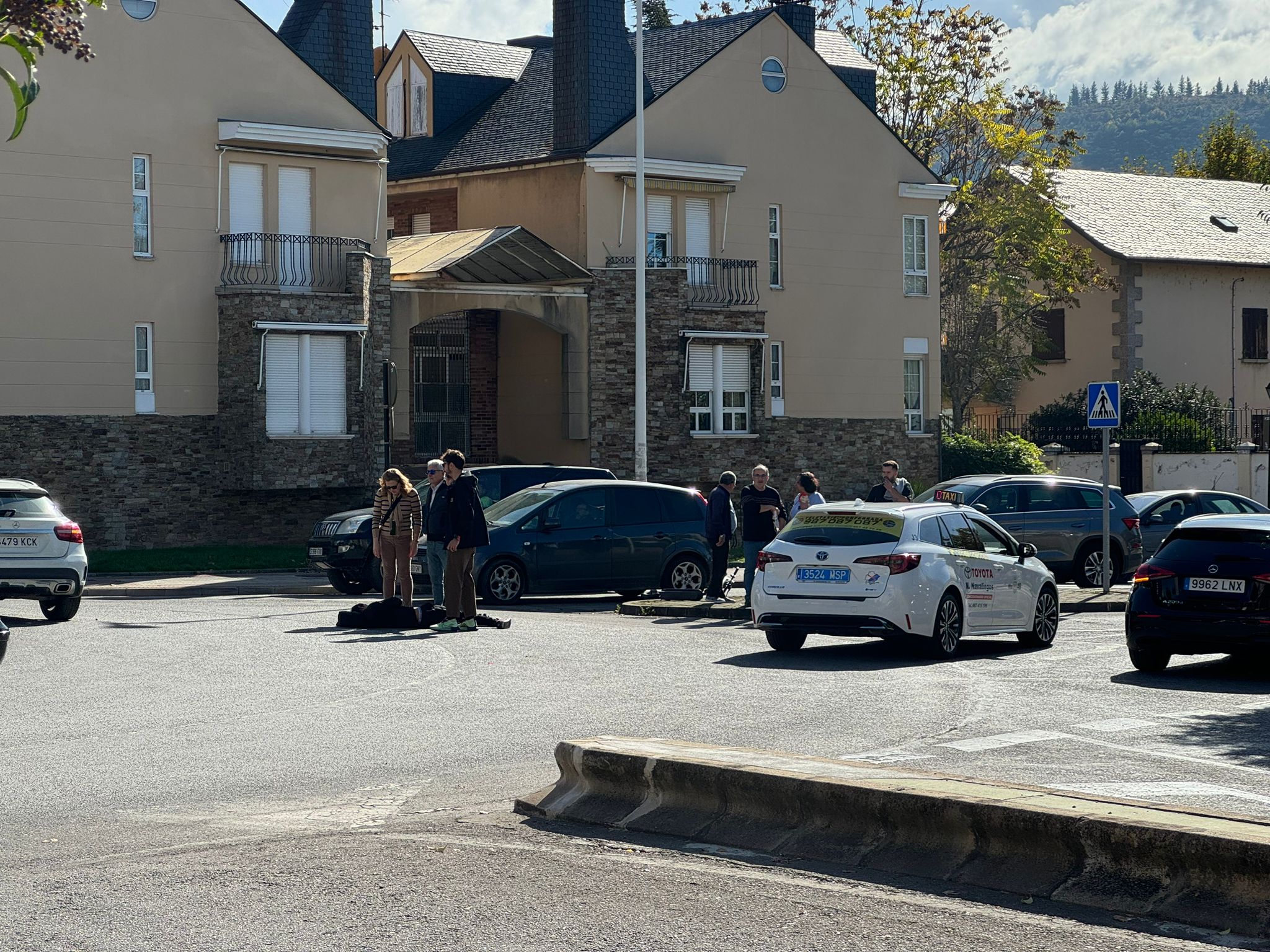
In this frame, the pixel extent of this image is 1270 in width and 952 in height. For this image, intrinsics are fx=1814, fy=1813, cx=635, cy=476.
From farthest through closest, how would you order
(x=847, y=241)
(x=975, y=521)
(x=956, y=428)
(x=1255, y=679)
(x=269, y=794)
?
(x=956, y=428)
(x=847, y=241)
(x=975, y=521)
(x=1255, y=679)
(x=269, y=794)

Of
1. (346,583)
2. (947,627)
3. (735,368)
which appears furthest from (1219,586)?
(735,368)

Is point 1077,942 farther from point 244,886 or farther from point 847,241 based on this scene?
point 847,241

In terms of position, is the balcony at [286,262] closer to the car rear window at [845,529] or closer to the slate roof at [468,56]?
the slate roof at [468,56]

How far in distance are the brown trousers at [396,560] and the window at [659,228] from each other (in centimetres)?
2006

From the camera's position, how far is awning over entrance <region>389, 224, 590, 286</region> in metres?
36.0

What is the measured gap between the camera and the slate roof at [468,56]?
44438 millimetres

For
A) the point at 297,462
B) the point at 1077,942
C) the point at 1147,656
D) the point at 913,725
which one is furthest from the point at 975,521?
the point at 297,462

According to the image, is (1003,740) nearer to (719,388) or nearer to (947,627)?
(947,627)

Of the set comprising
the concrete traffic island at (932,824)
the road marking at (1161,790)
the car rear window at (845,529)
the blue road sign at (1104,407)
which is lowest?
the road marking at (1161,790)

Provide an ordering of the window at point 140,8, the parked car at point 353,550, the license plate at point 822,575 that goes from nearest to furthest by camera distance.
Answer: the license plate at point 822,575
the parked car at point 353,550
the window at point 140,8

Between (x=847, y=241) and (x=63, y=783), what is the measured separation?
113ft

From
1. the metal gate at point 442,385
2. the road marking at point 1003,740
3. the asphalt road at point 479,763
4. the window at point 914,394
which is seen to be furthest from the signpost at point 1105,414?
the window at point 914,394

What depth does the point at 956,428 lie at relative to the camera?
50.4m

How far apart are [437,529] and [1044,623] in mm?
6390
